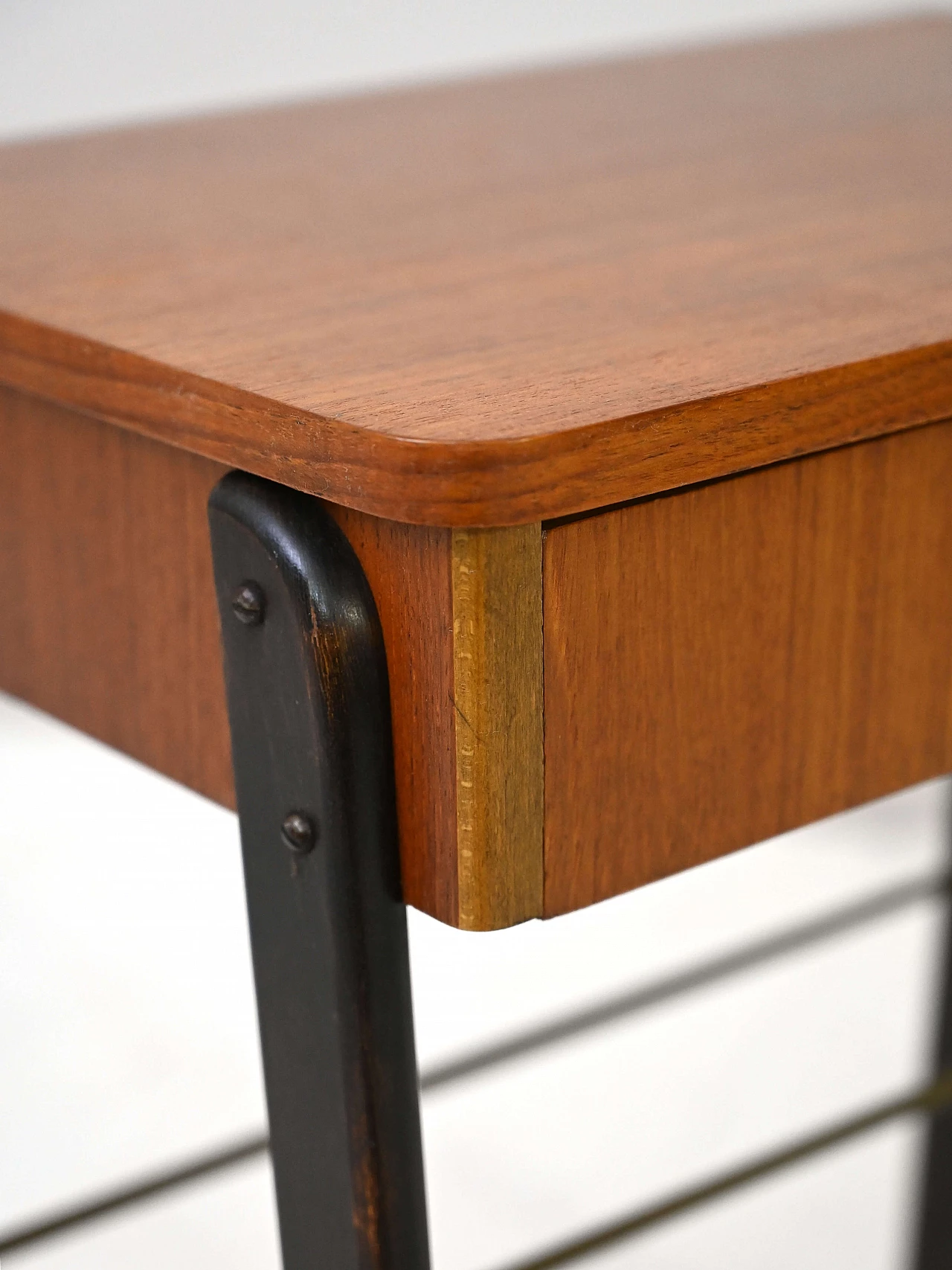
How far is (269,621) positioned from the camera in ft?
1.45

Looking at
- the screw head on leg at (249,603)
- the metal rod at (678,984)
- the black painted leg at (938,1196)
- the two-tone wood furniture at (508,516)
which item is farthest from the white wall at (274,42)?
the screw head on leg at (249,603)

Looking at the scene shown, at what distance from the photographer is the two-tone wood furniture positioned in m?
0.41

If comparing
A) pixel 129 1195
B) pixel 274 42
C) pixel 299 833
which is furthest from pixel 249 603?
pixel 274 42

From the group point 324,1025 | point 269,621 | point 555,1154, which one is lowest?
point 555,1154

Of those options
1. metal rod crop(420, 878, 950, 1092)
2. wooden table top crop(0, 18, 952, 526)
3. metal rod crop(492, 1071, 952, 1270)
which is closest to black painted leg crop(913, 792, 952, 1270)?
metal rod crop(420, 878, 950, 1092)

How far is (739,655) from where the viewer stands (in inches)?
18.0

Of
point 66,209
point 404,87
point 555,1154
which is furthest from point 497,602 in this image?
point 555,1154

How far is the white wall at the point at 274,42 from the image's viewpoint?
1.52m

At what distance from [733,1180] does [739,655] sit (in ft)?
1.87

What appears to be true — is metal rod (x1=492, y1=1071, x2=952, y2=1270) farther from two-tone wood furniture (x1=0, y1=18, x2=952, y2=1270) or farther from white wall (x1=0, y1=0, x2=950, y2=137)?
white wall (x1=0, y1=0, x2=950, y2=137)

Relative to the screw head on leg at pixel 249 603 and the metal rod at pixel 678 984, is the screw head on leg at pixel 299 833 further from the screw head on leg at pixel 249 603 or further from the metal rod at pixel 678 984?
the metal rod at pixel 678 984

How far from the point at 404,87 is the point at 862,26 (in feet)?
0.99

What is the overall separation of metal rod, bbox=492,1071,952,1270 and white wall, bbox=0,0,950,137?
2.73ft

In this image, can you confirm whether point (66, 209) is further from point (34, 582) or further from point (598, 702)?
point (598, 702)
